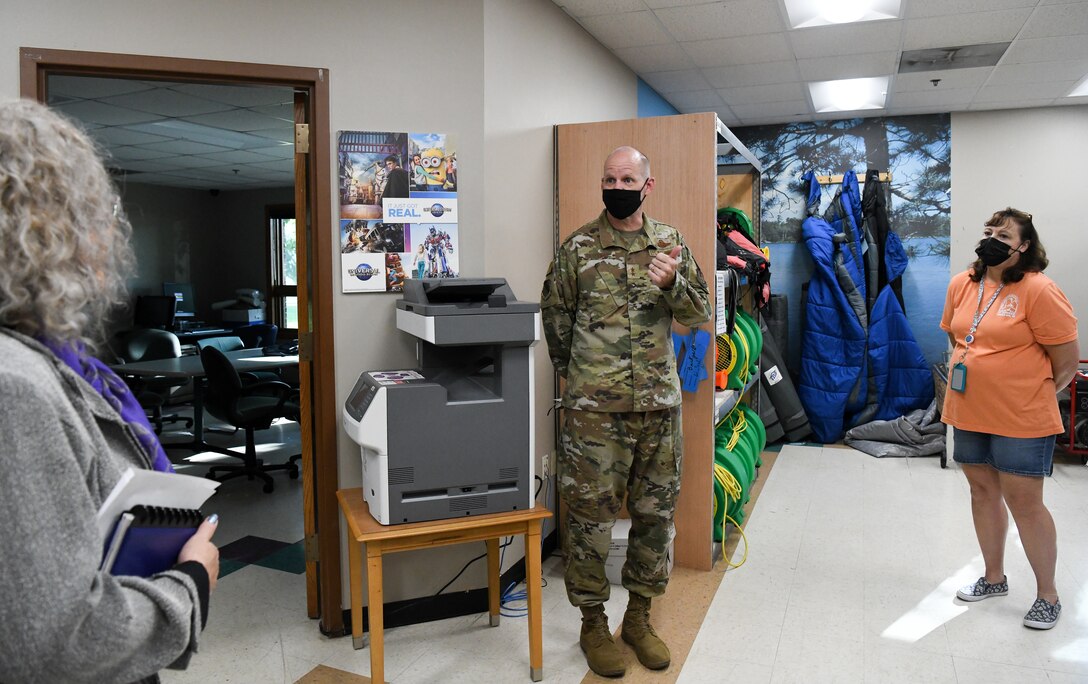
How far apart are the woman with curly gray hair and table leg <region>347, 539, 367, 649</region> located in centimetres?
169

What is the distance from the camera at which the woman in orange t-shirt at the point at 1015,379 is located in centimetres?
272

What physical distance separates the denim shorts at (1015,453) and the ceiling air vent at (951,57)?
2517 mm

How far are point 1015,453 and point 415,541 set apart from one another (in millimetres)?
2152

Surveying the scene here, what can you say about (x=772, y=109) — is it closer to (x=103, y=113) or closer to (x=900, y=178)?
(x=900, y=178)

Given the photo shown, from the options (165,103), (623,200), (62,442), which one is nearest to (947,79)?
(623,200)

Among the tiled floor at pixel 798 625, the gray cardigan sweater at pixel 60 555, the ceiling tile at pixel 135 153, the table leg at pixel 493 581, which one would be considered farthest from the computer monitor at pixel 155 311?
the gray cardigan sweater at pixel 60 555

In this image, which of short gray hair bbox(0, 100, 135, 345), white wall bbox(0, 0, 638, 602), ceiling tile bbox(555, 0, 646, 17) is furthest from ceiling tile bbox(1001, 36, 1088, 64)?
short gray hair bbox(0, 100, 135, 345)

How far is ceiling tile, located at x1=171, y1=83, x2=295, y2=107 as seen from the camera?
477 centimetres

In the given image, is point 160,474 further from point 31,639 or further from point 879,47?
point 879,47

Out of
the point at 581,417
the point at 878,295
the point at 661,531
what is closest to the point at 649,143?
the point at 581,417

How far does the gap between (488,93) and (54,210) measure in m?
2.25

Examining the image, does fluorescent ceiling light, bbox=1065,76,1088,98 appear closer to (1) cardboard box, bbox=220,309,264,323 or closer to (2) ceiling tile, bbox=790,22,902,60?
(2) ceiling tile, bbox=790,22,902,60

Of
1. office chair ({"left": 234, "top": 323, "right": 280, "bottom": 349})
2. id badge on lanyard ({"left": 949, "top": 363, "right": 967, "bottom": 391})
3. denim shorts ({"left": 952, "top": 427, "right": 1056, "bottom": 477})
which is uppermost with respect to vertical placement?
id badge on lanyard ({"left": 949, "top": 363, "right": 967, "bottom": 391})

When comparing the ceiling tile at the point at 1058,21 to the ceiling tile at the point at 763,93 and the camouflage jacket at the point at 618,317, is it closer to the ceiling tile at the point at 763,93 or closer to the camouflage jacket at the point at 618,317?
the ceiling tile at the point at 763,93
